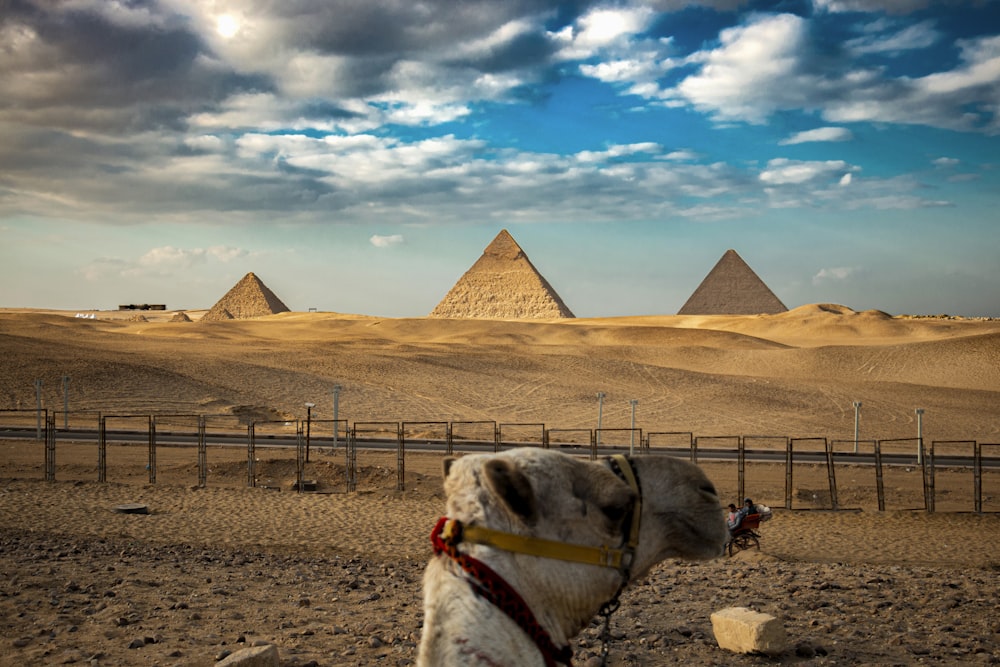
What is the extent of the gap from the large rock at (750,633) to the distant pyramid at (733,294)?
135 m

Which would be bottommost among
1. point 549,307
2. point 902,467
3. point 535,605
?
point 902,467

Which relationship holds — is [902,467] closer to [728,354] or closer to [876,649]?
[876,649]

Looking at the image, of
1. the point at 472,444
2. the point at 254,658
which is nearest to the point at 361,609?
the point at 254,658

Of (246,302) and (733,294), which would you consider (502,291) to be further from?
(246,302)

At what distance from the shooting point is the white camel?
163 centimetres

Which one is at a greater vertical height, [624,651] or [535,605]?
[535,605]

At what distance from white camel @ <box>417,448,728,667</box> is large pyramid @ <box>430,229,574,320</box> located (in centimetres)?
14390

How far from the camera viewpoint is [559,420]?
33.8 meters

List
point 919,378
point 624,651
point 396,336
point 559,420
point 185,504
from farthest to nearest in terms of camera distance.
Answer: point 396,336 → point 919,378 → point 559,420 → point 185,504 → point 624,651

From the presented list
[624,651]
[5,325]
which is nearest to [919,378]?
[624,651]

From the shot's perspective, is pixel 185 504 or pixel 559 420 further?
pixel 559 420

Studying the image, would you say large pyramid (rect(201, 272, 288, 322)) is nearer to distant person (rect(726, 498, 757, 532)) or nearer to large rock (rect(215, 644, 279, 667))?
distant person (rect(726, 498, 757, 532))

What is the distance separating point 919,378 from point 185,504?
162ft

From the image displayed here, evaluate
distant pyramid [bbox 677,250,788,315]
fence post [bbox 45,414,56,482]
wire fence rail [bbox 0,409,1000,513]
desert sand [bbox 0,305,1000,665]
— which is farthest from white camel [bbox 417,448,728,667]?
distant pyramid [bbox 677,250,788,315]
